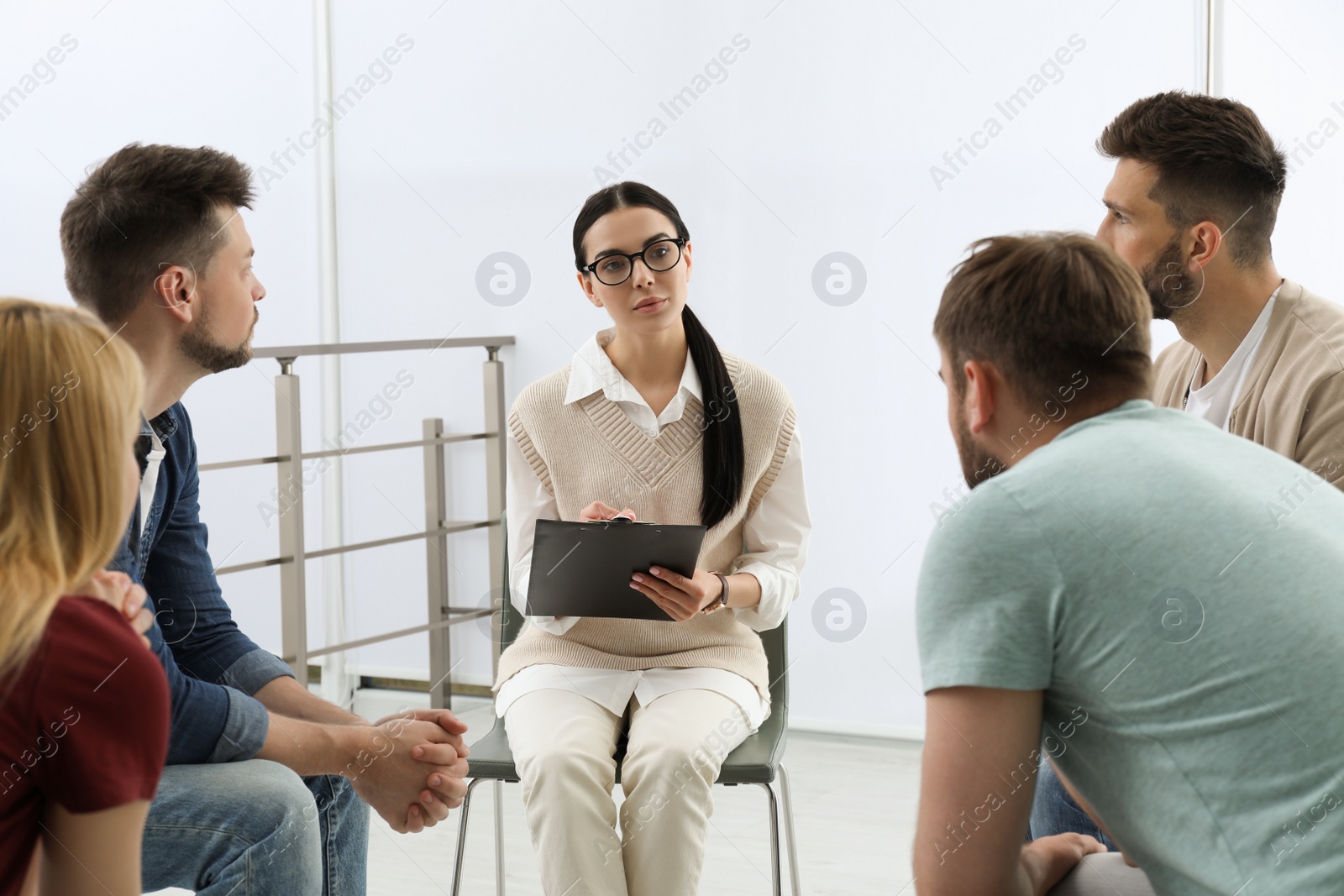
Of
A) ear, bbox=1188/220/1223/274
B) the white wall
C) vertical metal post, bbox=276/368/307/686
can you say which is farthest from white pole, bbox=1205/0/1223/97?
vertical metal post, bbox=276/368/307/686

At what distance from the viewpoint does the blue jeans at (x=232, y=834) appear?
51.8 inches

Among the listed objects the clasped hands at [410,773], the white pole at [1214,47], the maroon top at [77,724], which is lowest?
the clasped hands at [410,773]

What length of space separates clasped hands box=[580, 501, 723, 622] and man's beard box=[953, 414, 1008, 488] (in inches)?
27.2

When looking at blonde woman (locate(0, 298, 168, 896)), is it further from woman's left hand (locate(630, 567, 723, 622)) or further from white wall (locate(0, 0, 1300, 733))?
white wall (locate(0, 0, 1300, 733))

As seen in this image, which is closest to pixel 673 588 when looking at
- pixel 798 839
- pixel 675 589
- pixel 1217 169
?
pixel 675 589

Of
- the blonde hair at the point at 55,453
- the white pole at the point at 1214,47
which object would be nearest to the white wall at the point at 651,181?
the white pole at the point at 1214,47

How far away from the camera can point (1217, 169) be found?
1768mm

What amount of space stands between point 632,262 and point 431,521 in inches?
76.5

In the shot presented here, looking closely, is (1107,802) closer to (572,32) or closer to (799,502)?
(799,502)

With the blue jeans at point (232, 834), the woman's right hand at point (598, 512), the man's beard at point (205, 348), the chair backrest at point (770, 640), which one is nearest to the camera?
the blue jeans at point (232, 834)

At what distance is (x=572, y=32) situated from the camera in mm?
3465

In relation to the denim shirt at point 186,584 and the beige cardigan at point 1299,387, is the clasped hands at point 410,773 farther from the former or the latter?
the beige cardigan at point 1299,387

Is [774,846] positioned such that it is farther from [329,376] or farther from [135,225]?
[329,376]

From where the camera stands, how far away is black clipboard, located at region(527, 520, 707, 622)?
1639 mm
